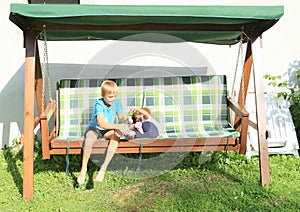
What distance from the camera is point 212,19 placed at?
334 centimetres

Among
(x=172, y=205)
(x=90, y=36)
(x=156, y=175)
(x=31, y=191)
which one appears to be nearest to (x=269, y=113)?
(x=156, y=175)

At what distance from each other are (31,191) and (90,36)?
173cm

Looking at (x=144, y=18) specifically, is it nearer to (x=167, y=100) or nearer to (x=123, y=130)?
(x=123, y=130)

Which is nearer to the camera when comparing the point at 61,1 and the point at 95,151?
the point at 95,151

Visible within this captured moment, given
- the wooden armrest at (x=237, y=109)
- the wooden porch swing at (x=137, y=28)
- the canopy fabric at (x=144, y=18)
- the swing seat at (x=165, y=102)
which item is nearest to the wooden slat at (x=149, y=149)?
the wooden porch swing at (x=137, y=28)

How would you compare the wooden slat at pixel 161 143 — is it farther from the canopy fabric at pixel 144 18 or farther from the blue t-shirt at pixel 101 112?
the canopy fabric at pixel 144 18

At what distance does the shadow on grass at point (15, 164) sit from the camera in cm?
389

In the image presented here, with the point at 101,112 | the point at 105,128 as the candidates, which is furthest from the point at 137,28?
the point at 105,128

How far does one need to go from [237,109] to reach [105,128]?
1426mm

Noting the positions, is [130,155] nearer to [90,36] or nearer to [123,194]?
[123,194]

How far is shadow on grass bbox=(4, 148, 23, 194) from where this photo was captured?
3891mm

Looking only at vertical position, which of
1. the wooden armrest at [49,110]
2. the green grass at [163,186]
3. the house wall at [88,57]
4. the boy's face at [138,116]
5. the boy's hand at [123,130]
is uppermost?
the house wall at [88,57]

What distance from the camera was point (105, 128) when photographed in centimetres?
368

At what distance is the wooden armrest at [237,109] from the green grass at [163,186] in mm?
644
